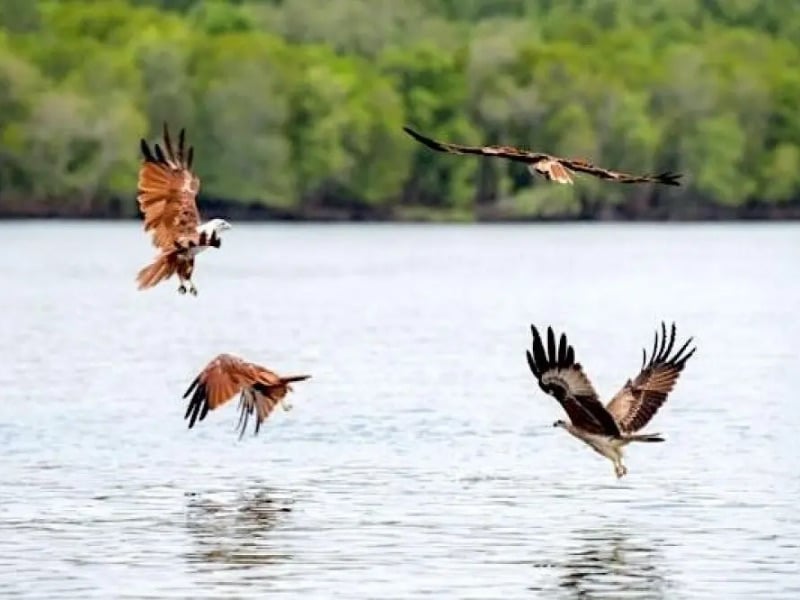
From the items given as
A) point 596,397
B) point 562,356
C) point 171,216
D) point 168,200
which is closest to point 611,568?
point 596,397

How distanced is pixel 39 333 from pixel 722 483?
954 inches

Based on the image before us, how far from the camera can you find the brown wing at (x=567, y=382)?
21172 mm

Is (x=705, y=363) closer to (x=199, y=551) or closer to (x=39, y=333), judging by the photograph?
(x=39, y=333)

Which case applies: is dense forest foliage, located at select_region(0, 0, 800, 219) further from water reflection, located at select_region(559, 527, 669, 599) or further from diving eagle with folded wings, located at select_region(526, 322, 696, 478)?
water reflection, located at select_region(559, 527, 669, 599)

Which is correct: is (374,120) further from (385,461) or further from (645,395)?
(645,395)

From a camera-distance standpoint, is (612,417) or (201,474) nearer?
(612,417)

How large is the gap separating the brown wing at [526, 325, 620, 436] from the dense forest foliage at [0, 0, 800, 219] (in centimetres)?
9515

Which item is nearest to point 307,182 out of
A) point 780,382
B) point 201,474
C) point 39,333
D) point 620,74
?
point 620,74

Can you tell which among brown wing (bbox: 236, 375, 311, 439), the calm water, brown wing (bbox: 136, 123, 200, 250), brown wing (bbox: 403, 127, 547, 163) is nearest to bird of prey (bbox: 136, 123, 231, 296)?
brown wing (bbox: 136, 123, 200, 250)

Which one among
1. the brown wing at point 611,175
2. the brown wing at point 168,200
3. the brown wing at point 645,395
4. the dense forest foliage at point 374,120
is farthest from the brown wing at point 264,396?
the dense forest foliage at point 374,120

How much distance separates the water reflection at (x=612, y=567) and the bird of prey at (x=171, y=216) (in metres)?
4.05

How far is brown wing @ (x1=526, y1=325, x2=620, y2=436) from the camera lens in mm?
21172

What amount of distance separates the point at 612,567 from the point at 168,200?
5350 mm

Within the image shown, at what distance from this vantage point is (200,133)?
126m
